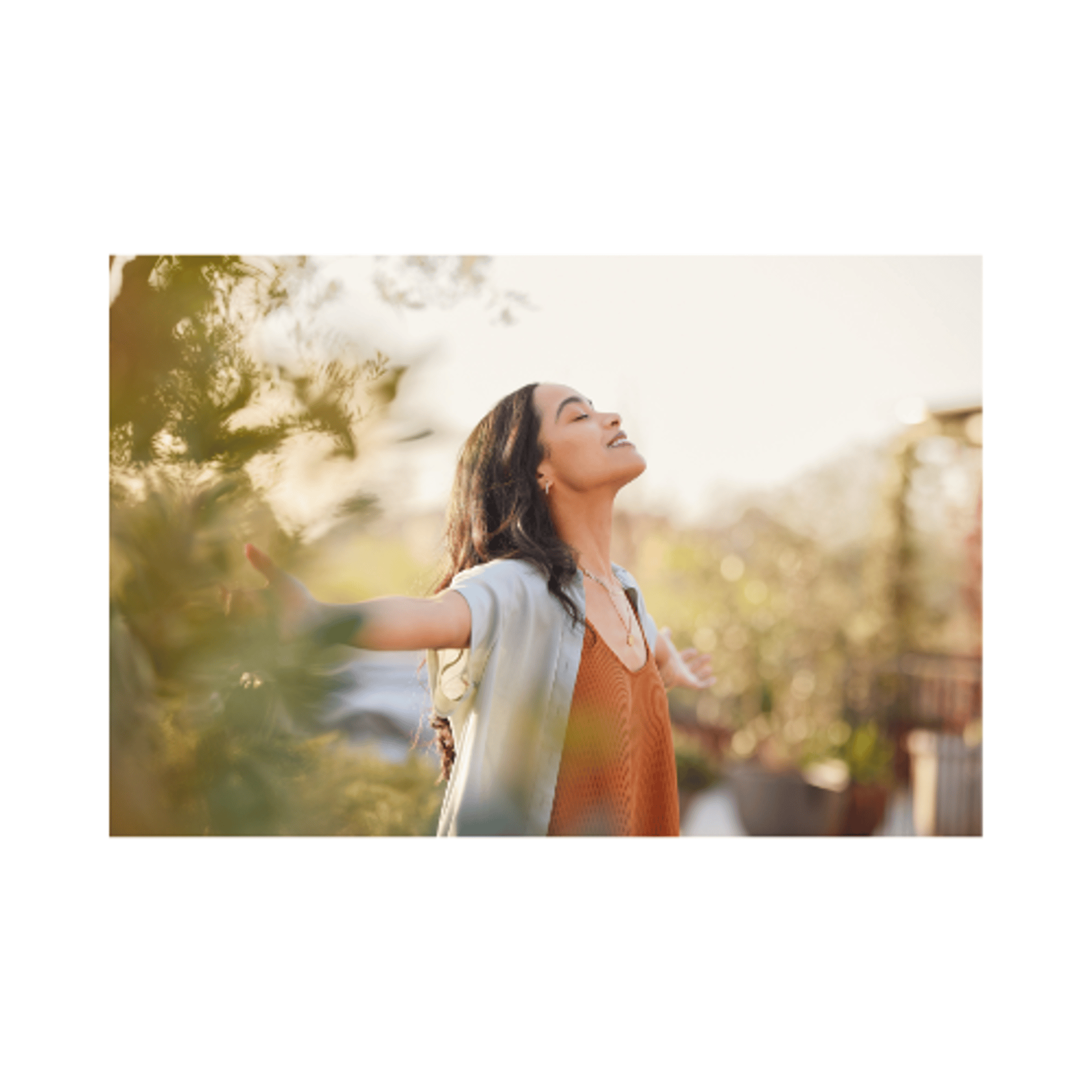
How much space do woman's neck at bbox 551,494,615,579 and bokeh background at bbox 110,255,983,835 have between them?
13 cm

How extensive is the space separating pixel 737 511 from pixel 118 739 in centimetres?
206

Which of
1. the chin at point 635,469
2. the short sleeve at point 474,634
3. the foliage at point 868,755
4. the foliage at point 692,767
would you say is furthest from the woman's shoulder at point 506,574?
the foliage at point 868,755

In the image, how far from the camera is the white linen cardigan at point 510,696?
8.11ft

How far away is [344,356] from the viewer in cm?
267

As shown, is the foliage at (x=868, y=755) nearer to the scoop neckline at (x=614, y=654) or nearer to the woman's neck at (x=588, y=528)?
the scoop neckline at (x=614, y=654)

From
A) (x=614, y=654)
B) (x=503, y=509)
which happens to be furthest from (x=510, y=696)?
(x=503, y=509)

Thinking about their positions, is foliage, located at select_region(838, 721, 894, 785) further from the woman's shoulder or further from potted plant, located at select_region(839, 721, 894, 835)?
the woman's shoulder

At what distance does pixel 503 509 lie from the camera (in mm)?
2580

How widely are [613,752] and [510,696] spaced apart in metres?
0.35

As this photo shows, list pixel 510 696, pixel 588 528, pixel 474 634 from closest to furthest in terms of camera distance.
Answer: pixel 474 634, pixel 510 696, pixel 588 528

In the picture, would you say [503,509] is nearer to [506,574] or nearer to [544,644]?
[506,574]

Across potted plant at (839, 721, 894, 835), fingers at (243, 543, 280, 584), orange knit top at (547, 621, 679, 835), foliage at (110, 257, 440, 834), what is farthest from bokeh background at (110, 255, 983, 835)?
fingers at (243, 543, 280, 584)

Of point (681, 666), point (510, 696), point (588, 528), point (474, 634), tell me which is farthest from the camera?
point (681, 666)

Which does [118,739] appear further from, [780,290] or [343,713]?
[780,290]
